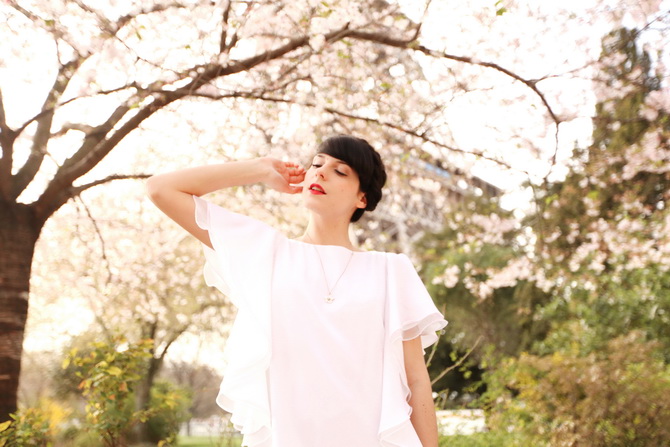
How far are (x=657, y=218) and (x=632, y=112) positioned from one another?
2.11 m

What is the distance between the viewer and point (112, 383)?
412cm

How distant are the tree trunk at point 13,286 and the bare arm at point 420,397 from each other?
3477 mm

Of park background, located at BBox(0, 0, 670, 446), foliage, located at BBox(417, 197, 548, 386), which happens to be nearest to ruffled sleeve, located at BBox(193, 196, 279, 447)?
park background, located at BBox(0, 0, 670, 446)

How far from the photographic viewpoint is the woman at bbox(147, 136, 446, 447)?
183 centimetres

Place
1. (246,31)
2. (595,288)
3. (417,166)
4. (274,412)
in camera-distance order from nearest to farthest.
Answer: (274,412) < (246,31) < (417,166) < (595,288)

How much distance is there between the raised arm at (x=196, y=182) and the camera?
1.91m

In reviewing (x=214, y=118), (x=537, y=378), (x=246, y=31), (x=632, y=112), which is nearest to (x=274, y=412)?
(x=246, y=31)

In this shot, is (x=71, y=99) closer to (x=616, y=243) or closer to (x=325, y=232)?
(x=325, y=232)

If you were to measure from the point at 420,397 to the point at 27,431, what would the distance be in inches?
114

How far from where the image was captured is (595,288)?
38.8 feet

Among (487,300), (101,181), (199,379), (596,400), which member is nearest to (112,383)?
(101,181)

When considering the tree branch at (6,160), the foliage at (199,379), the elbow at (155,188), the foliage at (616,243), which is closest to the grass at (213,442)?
the tree branch at (6,160)

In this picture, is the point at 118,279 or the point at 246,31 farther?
the point at 118,279

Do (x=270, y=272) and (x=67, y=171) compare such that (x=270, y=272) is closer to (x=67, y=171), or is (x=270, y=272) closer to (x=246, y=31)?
(x=67, y=171)
